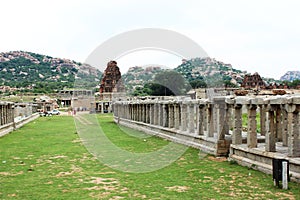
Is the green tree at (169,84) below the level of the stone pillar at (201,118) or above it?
above

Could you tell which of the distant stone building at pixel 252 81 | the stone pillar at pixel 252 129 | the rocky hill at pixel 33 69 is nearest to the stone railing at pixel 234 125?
the stone pillar at pixel 252 129

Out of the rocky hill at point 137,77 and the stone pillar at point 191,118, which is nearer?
the stone pillar at point 191,118

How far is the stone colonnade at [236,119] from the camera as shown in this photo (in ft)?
37.1

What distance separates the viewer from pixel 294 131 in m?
11.2

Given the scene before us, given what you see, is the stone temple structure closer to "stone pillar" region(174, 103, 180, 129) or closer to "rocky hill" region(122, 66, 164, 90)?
"rocky hill" region(122, 66, 164, 90)

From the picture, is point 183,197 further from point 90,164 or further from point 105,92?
point 105,92

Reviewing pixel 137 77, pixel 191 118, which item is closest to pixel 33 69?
pixel 137 77

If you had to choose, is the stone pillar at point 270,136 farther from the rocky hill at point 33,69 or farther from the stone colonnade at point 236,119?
the rocky hill at point 33,69

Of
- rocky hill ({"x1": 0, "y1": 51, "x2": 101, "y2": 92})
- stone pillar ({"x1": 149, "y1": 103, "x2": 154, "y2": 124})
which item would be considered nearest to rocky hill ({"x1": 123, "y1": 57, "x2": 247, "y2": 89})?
stone pillar ({"x1": 149, "y1": 103, "x2": 154, "y2": 124})

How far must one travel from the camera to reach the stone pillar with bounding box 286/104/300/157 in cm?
1112

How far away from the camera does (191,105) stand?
20.2 meters

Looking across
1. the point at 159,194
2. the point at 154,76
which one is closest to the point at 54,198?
the point at 159,194

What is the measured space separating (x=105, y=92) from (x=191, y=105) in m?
Result: 72.7

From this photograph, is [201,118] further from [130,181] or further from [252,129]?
[130,181]
